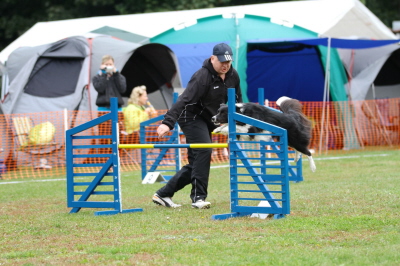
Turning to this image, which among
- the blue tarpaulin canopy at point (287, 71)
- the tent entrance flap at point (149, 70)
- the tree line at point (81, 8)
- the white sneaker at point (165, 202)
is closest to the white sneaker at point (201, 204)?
the white sneaker at point (165, 202)

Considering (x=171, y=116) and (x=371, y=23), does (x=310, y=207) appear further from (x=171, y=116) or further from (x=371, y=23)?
(x=371, y=23)

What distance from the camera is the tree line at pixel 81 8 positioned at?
26453 millimetres

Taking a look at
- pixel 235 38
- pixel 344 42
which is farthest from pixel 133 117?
pixel 344 42

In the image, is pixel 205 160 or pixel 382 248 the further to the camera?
pixel 205 160

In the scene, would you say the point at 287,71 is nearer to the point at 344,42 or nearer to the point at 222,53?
the point at 344,42

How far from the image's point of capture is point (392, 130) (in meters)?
15.2

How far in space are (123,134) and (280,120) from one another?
5.90 m

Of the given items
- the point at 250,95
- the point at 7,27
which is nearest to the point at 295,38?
the point at 250,95

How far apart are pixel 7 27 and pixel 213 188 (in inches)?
831

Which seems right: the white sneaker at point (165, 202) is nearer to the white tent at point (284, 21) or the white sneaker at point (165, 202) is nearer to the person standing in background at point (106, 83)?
the person standing in background at point (106, 83)

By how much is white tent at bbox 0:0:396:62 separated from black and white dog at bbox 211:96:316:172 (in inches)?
338

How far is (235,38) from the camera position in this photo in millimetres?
15141

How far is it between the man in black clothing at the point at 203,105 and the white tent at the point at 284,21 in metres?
9.38

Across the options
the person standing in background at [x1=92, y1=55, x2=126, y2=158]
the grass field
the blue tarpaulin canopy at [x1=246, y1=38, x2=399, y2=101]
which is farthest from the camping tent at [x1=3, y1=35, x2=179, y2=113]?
the grass field
